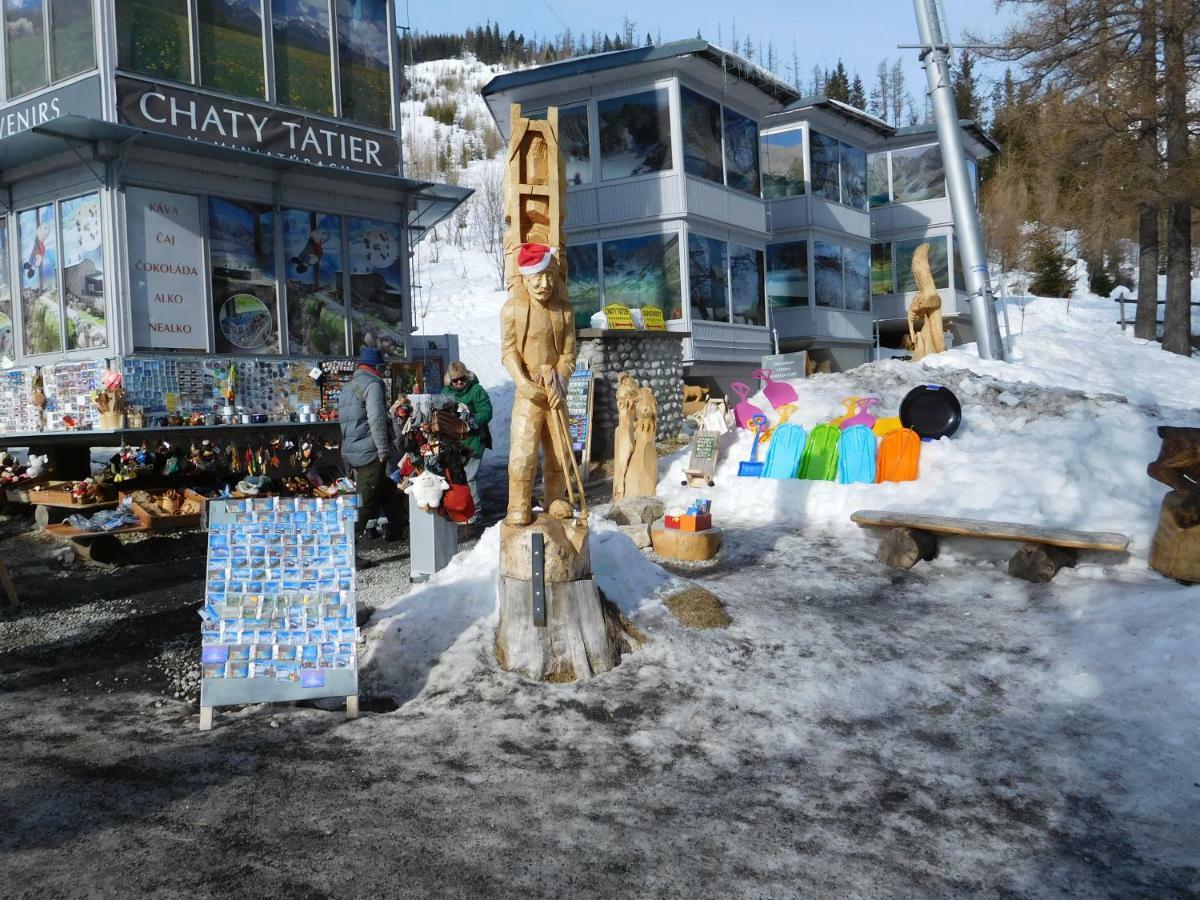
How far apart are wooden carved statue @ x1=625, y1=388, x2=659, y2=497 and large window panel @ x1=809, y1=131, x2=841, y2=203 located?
15.9 meters

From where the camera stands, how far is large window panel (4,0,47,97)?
41.8ft

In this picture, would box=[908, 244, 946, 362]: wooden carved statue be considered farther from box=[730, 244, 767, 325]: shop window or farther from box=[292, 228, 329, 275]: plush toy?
box=[292, 228, 329, 275]: plush toy

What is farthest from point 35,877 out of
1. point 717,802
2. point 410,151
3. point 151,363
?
point 410,151

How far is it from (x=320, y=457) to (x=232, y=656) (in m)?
8.52

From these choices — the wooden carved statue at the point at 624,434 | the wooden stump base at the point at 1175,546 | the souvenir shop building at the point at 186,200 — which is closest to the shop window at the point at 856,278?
the souvenir shop building at the point at 186,200

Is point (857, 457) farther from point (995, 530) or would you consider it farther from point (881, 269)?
point (881, 269)

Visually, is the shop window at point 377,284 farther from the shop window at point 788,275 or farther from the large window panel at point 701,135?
the shop window at point 788,275

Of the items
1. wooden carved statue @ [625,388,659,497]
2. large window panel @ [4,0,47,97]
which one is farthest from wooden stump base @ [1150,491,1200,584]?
large window panel @ [4,0,47,97]

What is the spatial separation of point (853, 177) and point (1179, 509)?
2147cm

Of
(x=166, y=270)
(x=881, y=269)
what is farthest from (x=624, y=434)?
(x=881, y=269)

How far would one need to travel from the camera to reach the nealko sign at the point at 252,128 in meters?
12.1

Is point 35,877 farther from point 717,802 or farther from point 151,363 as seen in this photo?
point 151,363

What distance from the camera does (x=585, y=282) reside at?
1936 centimetres

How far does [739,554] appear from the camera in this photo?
9.02 m
